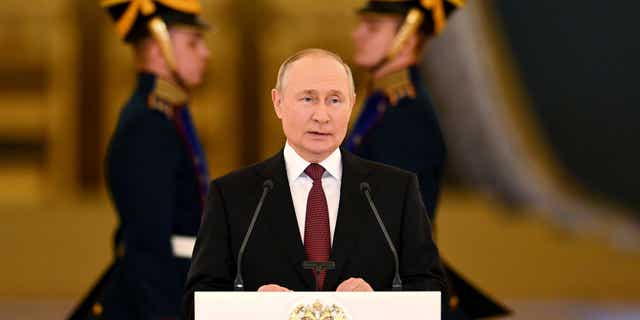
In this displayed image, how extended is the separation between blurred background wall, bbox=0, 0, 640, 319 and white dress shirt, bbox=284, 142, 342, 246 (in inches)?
225

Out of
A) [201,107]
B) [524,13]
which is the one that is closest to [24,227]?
[201,107]

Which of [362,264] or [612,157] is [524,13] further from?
[362,264]

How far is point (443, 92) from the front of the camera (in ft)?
28.2

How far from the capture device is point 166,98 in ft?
15.6

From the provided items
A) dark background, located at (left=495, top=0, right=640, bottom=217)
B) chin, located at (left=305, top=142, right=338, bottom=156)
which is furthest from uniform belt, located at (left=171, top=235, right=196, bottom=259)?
dark background, located at (left=495, top=0, right=640, bottom=217)

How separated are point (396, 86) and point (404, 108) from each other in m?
0.10

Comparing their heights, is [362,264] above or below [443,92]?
below

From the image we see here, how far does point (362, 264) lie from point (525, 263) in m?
6.01

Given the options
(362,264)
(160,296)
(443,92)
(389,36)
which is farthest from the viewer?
(443,92)

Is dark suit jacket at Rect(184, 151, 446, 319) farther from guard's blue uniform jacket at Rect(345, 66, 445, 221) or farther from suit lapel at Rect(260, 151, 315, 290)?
guard's blue uniform jacket at Rect(345, 66, 445, 221)

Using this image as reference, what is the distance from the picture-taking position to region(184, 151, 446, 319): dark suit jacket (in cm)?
283

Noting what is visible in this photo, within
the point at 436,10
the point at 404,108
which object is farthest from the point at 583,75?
the point at 404,108

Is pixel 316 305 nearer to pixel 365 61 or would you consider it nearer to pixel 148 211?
pixel 148 211

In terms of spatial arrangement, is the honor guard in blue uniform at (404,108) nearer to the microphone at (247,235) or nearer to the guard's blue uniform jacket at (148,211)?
the guard's blue uniform jacket at (148,211)
